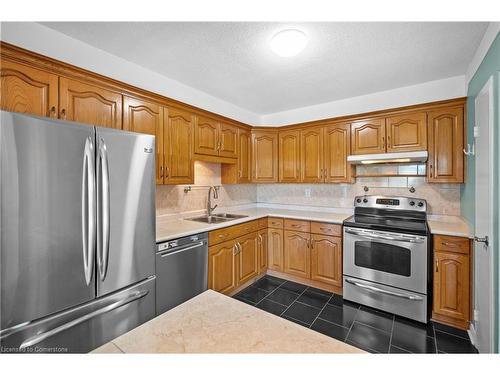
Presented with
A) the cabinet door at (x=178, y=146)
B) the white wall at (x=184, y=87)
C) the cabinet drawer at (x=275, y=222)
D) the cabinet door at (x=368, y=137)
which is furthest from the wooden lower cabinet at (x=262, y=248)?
the white wall at (x=184, y=87)

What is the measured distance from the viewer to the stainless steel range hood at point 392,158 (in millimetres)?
2513

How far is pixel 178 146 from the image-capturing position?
98.0 inches

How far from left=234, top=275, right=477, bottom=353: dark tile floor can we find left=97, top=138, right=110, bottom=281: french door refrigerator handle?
5.62ft

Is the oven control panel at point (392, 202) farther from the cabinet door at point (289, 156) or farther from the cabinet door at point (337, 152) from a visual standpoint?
the cabinet door at point (289, 156)

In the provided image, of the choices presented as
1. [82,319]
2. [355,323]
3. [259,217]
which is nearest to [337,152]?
[259,217]

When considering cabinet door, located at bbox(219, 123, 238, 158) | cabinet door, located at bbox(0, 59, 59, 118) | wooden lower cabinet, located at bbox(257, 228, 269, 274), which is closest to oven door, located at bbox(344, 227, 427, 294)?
wooden lower cabinet, located at bbox(257, 228, 269, 274)

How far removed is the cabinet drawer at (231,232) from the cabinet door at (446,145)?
6.76 feet

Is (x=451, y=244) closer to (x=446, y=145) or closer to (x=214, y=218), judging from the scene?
(x=446, y=145)

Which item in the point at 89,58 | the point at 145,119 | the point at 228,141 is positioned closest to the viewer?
the point at 89,58

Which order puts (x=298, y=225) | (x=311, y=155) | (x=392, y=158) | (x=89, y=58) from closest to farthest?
1. (x=89, y=58)
2. (x=392, y=158)
3. (x=298, y=225)
4. (x=311, y=155)

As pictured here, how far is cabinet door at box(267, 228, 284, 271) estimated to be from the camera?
126 inches

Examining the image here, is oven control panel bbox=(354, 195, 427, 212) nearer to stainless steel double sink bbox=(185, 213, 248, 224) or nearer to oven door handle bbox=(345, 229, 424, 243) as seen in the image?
oven door handle bbox=(345, 229, 424, 243)

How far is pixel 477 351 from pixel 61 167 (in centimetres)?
315

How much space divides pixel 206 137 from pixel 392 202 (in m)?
2.40
